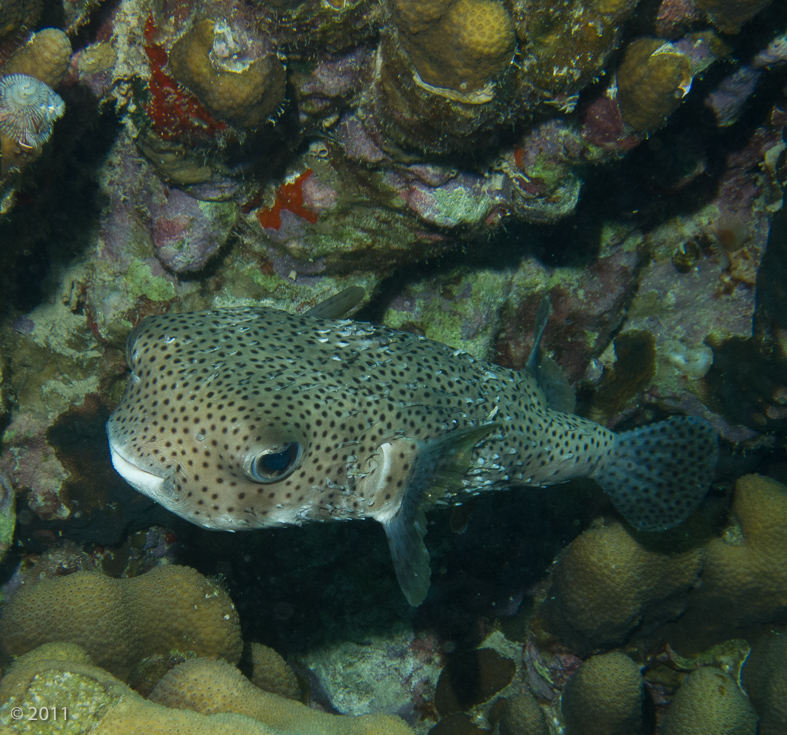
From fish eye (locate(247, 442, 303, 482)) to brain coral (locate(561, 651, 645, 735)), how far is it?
11.7 ft

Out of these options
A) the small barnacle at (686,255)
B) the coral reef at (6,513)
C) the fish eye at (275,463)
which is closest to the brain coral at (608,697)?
the fish eye at (275,463)

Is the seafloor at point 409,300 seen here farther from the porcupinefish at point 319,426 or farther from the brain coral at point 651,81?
the porcupinefish at point 319,426

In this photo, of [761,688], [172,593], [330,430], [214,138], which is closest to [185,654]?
[172,593]

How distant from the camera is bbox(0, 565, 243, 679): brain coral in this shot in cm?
298

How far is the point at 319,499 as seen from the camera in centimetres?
250

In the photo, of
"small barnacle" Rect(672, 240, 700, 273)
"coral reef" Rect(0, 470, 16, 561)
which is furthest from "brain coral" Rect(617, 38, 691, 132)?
"coral reef" Rect(0, 470, 16, 561)

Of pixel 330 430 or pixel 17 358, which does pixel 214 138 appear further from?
pixel 17 358

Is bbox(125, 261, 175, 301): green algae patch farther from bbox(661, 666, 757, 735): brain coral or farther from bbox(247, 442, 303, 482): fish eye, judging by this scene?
bbox(661, 666, 757, 735): brain coral

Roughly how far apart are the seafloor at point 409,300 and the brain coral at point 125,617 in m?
0.02

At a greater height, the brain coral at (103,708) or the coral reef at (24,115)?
the coral reef at (24,115)

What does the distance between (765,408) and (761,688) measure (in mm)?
2352

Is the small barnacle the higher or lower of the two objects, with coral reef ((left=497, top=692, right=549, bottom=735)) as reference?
higher

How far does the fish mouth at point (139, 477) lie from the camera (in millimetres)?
2252

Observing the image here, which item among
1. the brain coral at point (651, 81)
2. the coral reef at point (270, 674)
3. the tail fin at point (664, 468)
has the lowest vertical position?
the coral reef at point (270, 674)
